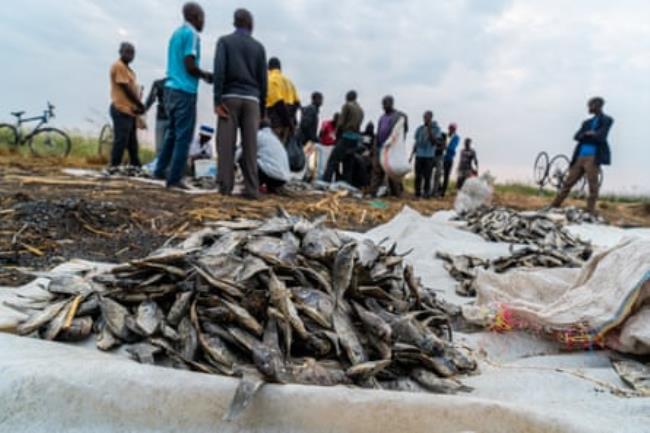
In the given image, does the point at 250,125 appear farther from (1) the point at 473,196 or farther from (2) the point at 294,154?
(1) the point at 473,196

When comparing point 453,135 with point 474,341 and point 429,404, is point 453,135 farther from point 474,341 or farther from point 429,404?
point 429,404

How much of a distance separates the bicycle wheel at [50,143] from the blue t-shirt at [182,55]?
5.52m

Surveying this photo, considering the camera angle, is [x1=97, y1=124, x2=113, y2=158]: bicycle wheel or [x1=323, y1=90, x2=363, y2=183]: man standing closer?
[x1=323, y1=90, x2=363, y2=183]: man standing

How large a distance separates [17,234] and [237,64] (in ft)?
7.47

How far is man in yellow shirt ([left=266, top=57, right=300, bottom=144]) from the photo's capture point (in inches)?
214

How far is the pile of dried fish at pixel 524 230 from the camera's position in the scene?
3195 mm

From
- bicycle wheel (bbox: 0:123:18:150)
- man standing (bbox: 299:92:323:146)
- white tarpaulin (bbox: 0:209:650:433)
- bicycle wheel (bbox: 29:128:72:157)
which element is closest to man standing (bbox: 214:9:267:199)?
white tarpaulin (bbox: 0:209:650:433)

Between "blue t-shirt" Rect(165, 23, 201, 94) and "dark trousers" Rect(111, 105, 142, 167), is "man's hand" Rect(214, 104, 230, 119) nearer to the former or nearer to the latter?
"blue t-shirt" Rect(165, 23, 201, 94)

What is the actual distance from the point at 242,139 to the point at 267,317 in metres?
3.13

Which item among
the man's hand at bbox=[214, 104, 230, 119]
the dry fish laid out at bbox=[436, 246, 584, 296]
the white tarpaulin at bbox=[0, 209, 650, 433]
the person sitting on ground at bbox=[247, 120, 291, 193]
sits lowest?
the white tarpaulin at bbox=[0, 209, 650, 433]

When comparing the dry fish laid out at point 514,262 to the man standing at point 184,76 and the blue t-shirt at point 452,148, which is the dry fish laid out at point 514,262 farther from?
the blue t-shirt at point 452,148

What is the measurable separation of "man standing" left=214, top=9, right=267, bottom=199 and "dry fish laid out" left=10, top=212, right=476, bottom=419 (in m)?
2.67

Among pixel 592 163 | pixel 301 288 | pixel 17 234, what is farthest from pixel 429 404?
pixel 592 163

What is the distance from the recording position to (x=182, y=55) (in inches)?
157
